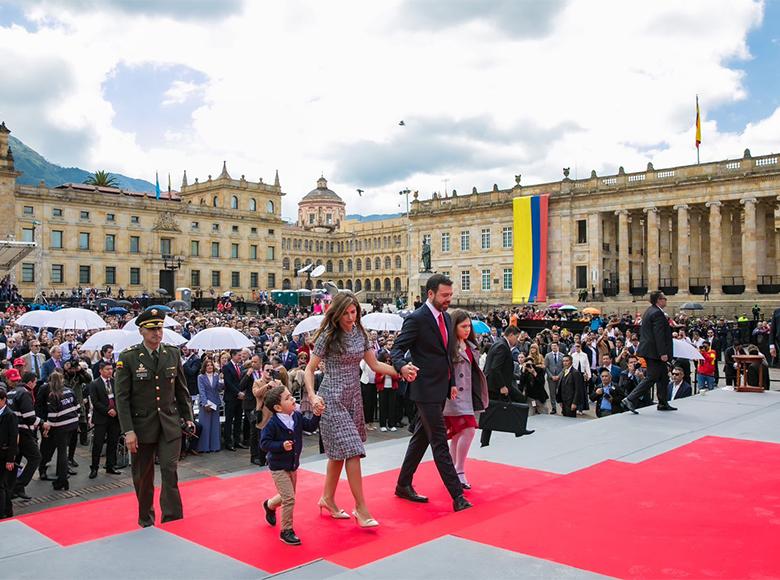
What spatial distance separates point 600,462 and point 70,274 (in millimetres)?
65848

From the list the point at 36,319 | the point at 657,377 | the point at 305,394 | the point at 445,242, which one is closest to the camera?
the point at 305,394

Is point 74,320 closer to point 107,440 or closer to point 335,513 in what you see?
point 107,440

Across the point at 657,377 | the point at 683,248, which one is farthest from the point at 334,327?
the point at 683,248

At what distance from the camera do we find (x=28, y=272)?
60312mm

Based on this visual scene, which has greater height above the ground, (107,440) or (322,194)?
(322,194)

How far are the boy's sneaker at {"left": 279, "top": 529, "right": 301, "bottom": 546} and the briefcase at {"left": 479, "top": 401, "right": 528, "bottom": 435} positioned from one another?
327 centimetres

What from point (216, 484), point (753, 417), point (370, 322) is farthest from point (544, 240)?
point (216, 484)

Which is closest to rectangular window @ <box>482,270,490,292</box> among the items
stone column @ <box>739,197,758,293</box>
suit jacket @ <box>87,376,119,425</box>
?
stone column @ <box>739,197,758,293</box>

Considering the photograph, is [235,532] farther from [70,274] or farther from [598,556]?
[70,274]

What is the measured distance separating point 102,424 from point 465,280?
49724 mm

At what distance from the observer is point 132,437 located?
5.52 metres

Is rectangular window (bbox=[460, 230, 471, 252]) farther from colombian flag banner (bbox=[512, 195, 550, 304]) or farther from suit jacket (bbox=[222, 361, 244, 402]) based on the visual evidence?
suit jacket (bbox=[222, 361, 244, 402])

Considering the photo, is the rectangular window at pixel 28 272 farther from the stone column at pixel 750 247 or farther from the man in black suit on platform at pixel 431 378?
the man in black suit on platform at pixel 431 378

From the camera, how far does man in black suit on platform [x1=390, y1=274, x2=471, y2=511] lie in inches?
218
